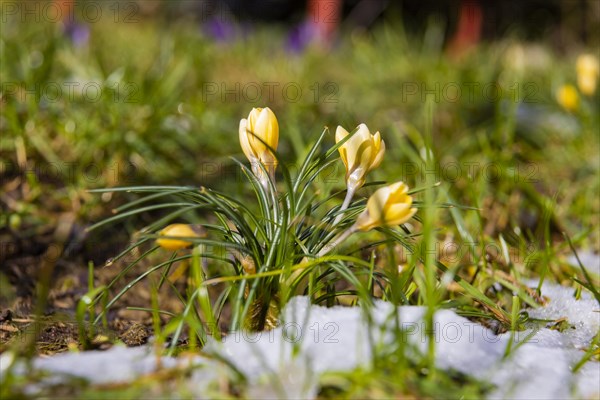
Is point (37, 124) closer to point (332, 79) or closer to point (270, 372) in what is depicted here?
point (270, 372)

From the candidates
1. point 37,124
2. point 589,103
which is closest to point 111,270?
point 37,124

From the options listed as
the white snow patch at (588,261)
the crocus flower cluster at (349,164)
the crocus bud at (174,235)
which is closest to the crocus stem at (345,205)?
the crocus flower cluster at (349,164)

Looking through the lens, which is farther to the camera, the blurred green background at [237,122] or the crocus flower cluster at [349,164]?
the blurred green background at [237,122]

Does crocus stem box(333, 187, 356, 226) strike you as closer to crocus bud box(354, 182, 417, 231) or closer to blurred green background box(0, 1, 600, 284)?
crocus bud box(354, 182, 417, 231)

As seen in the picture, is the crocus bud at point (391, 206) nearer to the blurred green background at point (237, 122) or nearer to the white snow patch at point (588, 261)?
the blurred green background at point (237, 122)

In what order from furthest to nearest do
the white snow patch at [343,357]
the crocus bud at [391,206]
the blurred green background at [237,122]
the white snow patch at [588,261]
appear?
the blurred green background at [237,122] → the white snow patch at [588,261] → the crocus bud at [391,206] → the white snow patch at [343,357]

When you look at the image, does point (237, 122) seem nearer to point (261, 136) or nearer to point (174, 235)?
point (261, 136)
